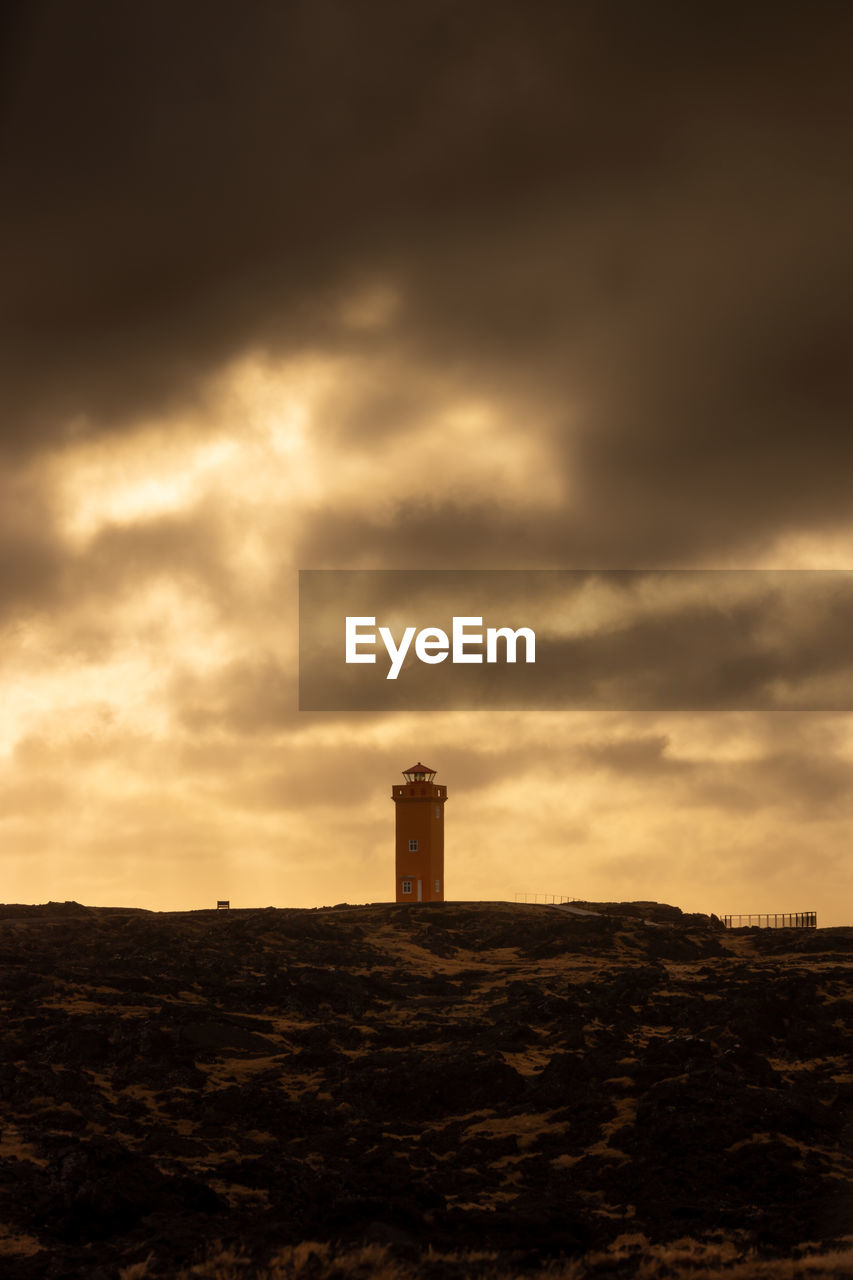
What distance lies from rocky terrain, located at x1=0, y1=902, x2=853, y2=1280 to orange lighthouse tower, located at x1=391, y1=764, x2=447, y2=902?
1604cm

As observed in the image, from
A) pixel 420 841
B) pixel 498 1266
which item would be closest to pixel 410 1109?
pixel 498 1266

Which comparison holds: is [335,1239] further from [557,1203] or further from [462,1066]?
[462,1066]

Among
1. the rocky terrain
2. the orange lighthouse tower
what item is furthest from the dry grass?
the orange lighthouse tower

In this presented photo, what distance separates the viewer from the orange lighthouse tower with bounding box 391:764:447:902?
267ft

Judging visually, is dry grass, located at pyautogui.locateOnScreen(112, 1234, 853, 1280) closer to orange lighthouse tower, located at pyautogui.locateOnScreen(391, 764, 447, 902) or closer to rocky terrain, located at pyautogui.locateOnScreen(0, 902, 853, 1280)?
rocky terrain, located at pyautogui.locateOnScreen(0, 902, 853, 1280)

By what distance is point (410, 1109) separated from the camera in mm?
40625

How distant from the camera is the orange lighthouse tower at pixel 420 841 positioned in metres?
81.5

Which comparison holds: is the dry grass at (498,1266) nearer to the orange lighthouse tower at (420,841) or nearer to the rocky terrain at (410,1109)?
the rocky terrain at (410,1109)

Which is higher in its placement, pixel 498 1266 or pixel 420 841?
pixel 420 841

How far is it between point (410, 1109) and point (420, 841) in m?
41.2

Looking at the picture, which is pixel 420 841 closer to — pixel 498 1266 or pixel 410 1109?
pixel 410 1109

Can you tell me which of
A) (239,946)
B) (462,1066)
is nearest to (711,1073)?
(462,1066)

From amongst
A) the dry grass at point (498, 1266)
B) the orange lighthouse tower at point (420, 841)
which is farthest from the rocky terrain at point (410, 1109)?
the orange lighthouse tower at point (420, 841)

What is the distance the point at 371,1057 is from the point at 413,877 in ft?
121
